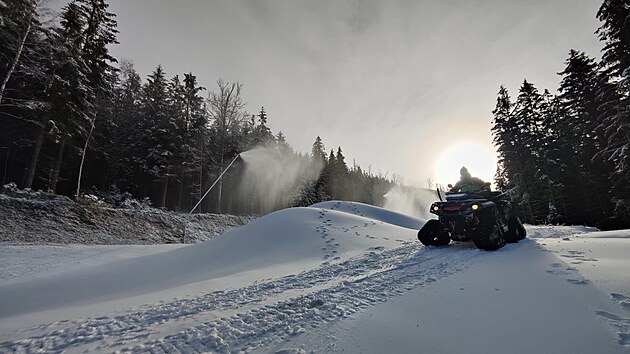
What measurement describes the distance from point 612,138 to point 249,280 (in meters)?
21.8

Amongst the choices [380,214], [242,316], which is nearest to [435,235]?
[242,316]

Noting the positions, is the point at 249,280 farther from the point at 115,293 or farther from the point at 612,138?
the point at 612,138

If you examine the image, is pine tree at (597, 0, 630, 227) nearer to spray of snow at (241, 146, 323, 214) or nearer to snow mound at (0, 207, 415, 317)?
snow mound at (0, 207, 415, 317)

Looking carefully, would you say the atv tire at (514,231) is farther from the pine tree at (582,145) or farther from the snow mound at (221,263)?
the pine tree at (582,145)

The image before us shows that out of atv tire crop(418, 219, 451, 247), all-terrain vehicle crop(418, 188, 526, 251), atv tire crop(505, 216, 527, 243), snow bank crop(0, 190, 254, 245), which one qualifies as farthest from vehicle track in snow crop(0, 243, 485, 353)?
snow bank crop(0, 190, 254, 245)

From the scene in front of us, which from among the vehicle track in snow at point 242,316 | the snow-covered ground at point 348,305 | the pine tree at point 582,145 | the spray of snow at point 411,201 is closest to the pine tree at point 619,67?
the pine tree at point 582,145

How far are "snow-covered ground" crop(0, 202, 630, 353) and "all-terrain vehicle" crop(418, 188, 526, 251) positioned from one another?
1.19 feet

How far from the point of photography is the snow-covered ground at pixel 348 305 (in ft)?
8.25

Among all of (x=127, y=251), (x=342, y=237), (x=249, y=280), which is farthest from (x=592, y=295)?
(x=127, y=251)

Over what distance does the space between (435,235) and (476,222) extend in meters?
1.10

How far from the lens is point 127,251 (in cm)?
1087

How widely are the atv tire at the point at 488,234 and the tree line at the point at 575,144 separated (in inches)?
492

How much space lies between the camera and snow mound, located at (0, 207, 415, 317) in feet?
18.3

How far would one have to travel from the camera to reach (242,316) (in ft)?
10.9
